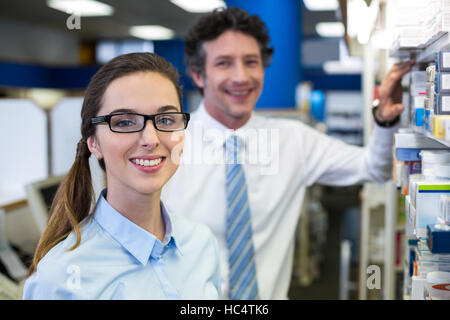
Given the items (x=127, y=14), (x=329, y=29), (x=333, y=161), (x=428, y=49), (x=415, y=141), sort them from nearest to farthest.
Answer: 1. (x=428, y=49)
2. (x=415, y=141)
3. (x=333, y=161)
4. (x=127, y=14)
5. (x=329, y=29)

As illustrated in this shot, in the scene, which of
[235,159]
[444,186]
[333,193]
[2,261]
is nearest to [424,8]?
[444,186]

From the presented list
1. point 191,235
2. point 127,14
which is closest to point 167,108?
point 191,235

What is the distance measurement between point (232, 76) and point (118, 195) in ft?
2.00

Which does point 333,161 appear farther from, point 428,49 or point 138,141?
point 138,141

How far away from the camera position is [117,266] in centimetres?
79

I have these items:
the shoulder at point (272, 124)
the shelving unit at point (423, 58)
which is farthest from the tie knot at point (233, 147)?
the shelving unit at point (423, 58)

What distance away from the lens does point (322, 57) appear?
843cm

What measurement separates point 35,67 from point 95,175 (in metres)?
5.63

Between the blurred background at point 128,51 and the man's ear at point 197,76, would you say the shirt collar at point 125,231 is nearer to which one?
the blurred background at point 128,51

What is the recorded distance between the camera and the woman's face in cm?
73

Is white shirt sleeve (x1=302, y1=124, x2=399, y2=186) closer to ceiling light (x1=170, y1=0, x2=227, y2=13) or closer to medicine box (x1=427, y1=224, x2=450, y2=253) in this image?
medicine box (x1=427, y1=224, x2=450, y2=253)

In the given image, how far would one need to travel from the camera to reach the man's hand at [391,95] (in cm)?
127

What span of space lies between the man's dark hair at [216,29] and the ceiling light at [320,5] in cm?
480
